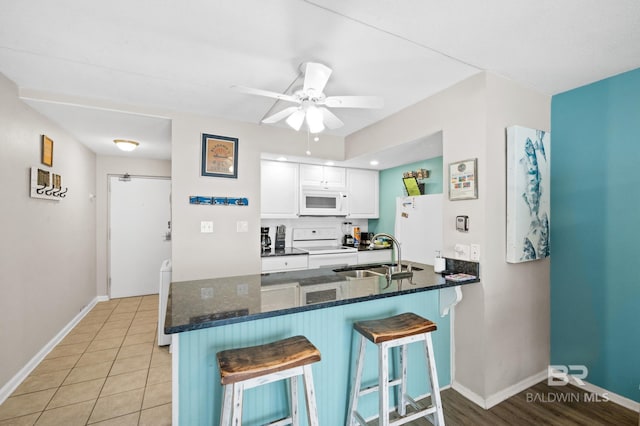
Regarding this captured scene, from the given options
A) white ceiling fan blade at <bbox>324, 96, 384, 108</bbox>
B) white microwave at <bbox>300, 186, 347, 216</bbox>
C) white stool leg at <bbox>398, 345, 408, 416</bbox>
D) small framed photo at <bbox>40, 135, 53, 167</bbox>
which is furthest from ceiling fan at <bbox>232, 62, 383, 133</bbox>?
small framed photo at <bbox>40, 135, 53, 167</bbox>

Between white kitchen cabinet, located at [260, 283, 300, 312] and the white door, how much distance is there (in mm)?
3808

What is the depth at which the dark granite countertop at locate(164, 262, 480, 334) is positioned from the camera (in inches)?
51.3

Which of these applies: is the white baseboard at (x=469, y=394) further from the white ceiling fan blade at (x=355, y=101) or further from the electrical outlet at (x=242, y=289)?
the white ceiling fan blade at (x=355, y=101)

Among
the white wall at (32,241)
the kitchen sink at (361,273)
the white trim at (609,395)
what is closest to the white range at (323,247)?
the kitchen sink at (361,273)

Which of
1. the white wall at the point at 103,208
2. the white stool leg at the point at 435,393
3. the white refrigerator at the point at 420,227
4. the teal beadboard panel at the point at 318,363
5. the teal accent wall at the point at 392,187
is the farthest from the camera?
the white wall at the point at 103,208

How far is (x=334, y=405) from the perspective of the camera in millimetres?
1780

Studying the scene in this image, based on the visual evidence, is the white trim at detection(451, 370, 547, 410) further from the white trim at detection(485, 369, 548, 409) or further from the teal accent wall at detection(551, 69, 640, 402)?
the teal accent wall at detection(551, 69, 640, 402)

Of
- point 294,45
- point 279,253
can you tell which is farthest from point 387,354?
point 279,253

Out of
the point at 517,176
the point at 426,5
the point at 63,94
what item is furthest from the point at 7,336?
the point at 517,176

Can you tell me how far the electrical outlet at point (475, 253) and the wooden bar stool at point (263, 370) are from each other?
1.38 metres

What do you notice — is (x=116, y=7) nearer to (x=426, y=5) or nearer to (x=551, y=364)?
(x=426, y=5)

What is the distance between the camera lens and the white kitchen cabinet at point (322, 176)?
3.79 meters

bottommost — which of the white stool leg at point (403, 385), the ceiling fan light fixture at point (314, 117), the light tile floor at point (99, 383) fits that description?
the light tile floor at point (99, 383)

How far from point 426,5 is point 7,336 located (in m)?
3.59
